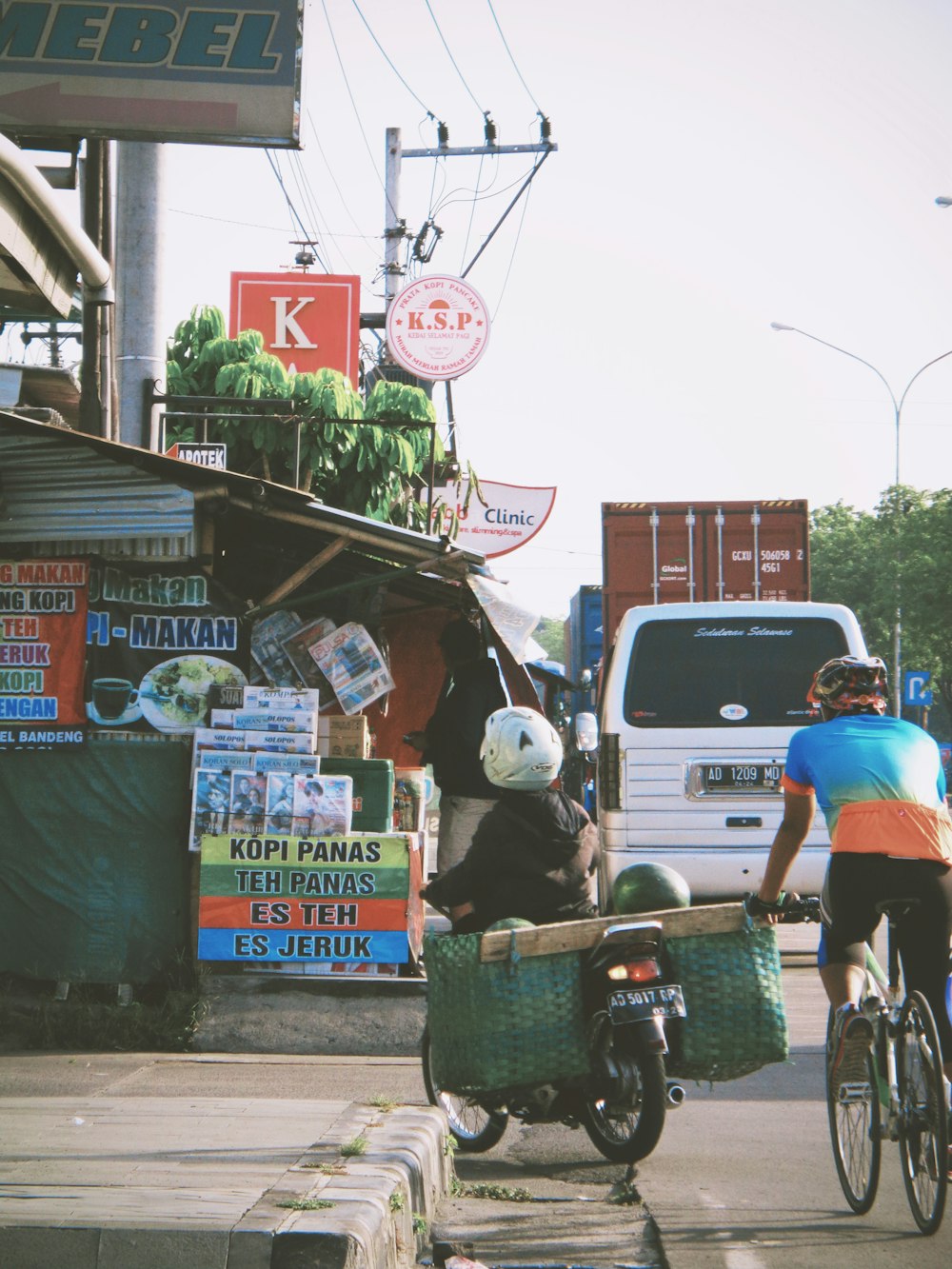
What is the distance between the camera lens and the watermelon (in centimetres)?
582

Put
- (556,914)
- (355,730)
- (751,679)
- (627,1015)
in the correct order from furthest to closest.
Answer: (751,679)
(355,730)
(556,914)
(627,1015)

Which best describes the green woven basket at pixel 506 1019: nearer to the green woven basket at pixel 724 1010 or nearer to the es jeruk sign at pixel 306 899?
the green woven basket at pixel 724 1010

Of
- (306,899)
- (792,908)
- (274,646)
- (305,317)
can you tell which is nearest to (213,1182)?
(792,908)

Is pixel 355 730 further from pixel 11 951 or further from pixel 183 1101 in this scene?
pixel 183 1101

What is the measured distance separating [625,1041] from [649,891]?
0.78 m

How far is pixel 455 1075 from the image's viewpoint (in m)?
5.14

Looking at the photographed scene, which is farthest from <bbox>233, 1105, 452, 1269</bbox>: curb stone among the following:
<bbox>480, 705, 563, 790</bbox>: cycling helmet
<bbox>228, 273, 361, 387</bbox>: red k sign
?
<bbox>228, 273, 361, 387</bbox>: red k sign

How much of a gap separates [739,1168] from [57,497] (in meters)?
4.81

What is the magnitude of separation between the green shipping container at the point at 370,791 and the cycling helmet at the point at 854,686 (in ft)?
13.0

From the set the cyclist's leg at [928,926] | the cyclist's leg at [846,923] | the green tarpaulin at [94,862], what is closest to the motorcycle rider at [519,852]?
the cyclist's leg at [846,923]

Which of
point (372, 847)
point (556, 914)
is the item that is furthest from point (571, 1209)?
point (372, 847)

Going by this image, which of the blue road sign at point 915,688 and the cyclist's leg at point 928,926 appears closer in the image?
the cyclist's leg at point 928,926

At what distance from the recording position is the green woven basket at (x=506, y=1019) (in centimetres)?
507

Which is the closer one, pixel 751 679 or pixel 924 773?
pixel 924 773
